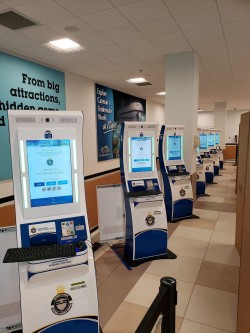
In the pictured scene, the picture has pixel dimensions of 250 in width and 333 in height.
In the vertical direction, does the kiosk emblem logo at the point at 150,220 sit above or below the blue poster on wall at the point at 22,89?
below

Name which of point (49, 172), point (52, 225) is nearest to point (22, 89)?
point (49, 172)

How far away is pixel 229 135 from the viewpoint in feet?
57.0

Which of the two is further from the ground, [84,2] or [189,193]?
[84,2]

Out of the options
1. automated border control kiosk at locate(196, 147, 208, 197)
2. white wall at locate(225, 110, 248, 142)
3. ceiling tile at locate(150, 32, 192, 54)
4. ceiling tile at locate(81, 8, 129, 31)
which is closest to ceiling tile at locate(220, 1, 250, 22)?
ceiling tile at locate(150, 32, 192, 54)

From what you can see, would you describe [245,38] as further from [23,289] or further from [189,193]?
[23,289]

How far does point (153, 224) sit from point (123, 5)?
294 cm

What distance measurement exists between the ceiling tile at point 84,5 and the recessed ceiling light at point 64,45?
1.22m

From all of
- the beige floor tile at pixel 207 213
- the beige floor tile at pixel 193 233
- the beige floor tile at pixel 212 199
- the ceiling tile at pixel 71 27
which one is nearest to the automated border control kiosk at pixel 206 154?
the beige floor tile at pixel 212 199

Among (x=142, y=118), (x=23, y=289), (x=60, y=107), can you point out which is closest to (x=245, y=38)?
(x=60, y=107)

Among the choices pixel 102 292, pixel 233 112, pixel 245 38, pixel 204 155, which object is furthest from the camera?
pixel 233 112

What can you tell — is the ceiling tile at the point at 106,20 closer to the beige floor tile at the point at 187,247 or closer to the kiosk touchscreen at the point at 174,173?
the kiosk touchscreen at the point at 174,173

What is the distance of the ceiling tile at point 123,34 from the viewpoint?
399 cm

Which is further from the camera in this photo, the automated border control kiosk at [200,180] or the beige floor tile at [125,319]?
the automated border control kiosk at [200,180]

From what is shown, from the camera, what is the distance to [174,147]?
5.02 metres
